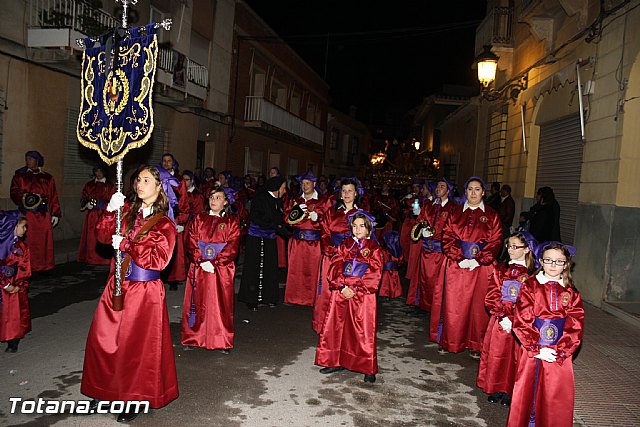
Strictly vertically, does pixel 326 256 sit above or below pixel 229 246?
below

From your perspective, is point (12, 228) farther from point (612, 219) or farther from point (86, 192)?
point (612, 219)

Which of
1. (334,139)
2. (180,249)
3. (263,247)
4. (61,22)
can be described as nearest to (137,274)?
(263,247)

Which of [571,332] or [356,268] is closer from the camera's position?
[571,332]

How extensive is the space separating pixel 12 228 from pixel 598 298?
863cm

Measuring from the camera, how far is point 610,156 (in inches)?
347

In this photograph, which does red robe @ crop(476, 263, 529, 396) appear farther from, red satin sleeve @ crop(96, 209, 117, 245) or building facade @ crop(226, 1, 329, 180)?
building facade @ crop(226, 1, 329, 180)

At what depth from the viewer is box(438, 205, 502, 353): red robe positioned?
20.6 feet

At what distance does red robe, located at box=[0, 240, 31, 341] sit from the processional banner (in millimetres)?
1749

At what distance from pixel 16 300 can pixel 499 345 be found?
4.99 m

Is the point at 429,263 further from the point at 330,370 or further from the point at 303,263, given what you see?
the point at 330,370

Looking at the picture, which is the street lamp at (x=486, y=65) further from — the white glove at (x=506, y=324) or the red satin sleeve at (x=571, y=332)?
the red satin sleeve at (x=571, y=332)

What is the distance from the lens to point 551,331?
403cm

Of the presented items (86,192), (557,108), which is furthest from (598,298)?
(86,192)

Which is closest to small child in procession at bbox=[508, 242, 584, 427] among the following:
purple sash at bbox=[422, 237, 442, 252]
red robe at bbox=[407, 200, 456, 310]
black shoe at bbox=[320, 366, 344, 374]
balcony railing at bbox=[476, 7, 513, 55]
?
black shoe at bbox=[320, 366, 344, 374]
